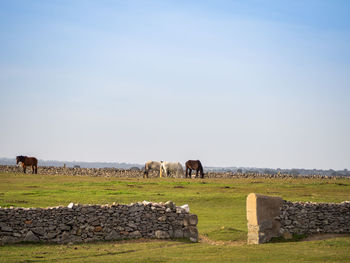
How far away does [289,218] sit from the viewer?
78.8 ft

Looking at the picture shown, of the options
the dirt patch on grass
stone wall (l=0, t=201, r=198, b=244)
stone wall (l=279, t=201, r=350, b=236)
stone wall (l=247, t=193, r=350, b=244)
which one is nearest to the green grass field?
the dirt patch on grass

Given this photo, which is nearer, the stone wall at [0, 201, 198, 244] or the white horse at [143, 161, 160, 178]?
the stone wall at [0, 201, 198, 244]

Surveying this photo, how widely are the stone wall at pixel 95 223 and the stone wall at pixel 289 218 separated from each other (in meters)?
2.53

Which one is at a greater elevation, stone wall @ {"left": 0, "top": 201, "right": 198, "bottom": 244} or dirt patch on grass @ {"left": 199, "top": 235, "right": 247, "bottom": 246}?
stone wall @ {"left": 0, "top": 201, "right": 198, "bottom": 244}

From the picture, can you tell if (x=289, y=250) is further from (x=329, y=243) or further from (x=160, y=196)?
(x=160, y=196)

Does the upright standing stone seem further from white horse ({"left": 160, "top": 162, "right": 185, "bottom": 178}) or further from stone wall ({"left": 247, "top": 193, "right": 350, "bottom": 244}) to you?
white horse ({"left": 160, "top": 162, "right": 185, "bottom": 178})

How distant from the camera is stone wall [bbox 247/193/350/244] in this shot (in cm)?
2208

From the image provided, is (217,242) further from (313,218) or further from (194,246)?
(313,218)

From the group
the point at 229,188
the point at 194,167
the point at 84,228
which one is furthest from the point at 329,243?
the point at 194,167

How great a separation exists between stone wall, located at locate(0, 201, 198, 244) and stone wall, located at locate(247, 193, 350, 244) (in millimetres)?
2526

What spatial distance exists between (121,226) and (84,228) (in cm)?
154

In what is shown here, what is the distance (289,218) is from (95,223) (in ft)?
28.0

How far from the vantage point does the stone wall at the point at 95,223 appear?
2064cm

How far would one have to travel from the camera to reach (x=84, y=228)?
21.6 m
